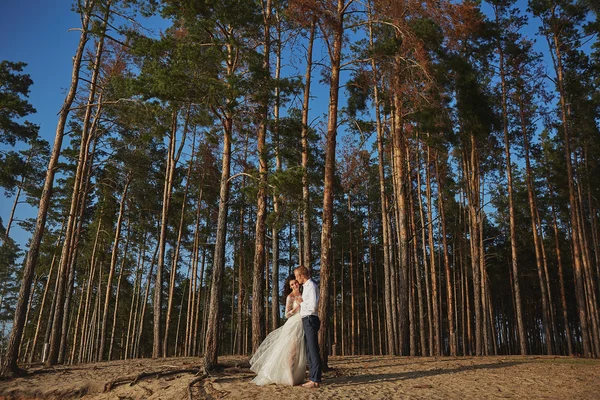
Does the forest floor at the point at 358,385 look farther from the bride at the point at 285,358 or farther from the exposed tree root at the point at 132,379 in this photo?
the bride at the point at 285,358

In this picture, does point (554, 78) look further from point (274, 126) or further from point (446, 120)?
point (274, 126)

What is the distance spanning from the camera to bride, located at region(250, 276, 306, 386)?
580 cm

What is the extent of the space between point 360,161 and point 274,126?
9.29 metres

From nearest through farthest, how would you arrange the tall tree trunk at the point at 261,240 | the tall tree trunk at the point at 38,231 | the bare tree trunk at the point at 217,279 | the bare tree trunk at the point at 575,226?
the bare tree trunk at the point at 217,279, the tall tree trunk at the point at 38,231, the tall tree trunk at the point at 261,240, the bare tree trunk at the point at 575,226

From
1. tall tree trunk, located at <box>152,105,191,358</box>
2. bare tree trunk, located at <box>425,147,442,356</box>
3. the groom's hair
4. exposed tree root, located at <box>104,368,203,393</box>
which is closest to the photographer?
the groom's hair

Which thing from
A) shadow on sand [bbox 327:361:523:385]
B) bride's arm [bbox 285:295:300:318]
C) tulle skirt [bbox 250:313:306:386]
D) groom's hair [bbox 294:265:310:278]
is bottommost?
shadow on sand [bbox 327:361:523:385]

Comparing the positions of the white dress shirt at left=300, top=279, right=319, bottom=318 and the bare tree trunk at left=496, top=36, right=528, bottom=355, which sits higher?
the bare tree trunk at left=496, top=36, right=528, bottom=355

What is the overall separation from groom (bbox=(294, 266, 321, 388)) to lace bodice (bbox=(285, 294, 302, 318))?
0.80ft

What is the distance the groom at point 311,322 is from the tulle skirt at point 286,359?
130 mm

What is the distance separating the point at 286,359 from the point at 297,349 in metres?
0.21

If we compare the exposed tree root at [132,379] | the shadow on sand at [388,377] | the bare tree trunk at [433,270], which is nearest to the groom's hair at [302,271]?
the shadow on sand at [388,377]

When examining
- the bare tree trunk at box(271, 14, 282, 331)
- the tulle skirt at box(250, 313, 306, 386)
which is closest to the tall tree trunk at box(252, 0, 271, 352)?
the bare tree trunk at box(271, 14, 282, 331)

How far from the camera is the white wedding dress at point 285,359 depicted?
579cm

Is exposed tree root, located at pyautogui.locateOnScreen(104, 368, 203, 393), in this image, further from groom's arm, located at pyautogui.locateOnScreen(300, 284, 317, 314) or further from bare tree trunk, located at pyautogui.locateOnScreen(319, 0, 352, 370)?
groom's arm, located at pyautogui.locateOnScreen(300, 284, 317, 314)
